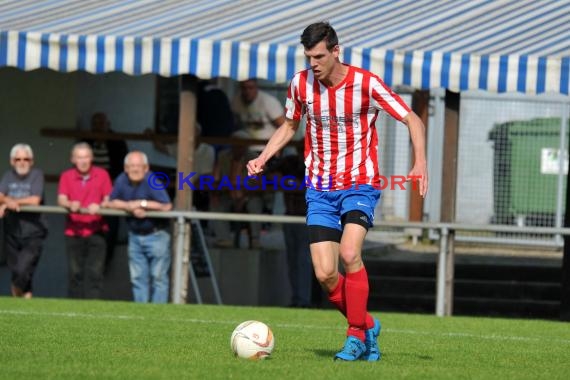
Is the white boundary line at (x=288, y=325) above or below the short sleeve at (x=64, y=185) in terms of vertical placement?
below

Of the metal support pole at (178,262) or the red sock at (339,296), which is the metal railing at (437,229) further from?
the red sock at (339,296)

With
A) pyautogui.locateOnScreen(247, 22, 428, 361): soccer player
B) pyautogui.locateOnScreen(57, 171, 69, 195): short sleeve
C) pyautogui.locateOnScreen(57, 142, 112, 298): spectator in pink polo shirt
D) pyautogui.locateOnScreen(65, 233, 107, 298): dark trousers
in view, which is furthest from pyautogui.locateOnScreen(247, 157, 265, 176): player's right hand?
pyautogui.locateOnScreen(65, 233, 107, 298): dark trousers

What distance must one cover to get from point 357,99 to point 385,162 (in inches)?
401

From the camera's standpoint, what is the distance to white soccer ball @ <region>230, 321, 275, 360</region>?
7977 millimetres

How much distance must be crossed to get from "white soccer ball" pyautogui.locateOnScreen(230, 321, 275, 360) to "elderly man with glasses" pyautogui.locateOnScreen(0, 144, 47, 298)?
695 cm

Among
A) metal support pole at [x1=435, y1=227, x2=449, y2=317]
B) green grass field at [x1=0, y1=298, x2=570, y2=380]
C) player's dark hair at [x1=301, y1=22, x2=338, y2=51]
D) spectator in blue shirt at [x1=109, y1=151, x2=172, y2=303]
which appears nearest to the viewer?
green grass field at [x1=0, y1=298, x2=570, y2=380]

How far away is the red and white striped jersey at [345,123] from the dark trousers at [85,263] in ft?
22.6

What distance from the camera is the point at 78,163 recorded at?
14734mm

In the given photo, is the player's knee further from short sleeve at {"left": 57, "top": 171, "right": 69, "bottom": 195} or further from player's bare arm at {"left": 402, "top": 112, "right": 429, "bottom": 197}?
short sleeve at {"left": 57, "top": 171, "right": 69, "bottom": 195}

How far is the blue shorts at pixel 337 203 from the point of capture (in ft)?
26.8

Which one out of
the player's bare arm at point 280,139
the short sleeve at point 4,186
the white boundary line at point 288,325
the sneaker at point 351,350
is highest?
the player's bare arm at point 280,139

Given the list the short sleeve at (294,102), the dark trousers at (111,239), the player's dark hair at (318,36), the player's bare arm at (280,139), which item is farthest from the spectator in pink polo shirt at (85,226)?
the player's dark hair at (318,36)

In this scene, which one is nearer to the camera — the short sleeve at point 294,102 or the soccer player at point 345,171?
the soccer player at point 345,171

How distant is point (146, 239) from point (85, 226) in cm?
89
